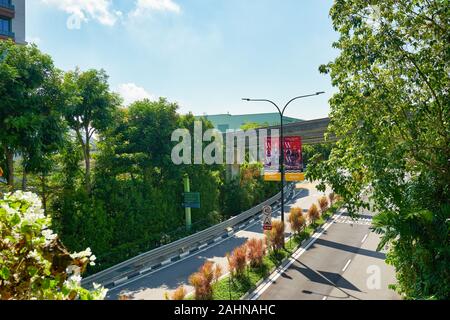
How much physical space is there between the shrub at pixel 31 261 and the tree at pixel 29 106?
1267 cm

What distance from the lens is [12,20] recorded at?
39.0m

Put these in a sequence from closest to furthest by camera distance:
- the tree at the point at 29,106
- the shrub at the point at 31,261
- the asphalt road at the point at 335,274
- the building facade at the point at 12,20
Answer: the shrub at the point at 31,261 < the tree at the point at 29,106 < the asphalt road at the point at 335,274 < the building facade at the point at 12,20

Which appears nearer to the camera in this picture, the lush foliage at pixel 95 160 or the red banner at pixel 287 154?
the lush foliage at pixel 95 160

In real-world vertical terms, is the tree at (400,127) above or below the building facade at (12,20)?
below

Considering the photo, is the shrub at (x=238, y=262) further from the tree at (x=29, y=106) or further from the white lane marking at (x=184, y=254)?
the tree at (x=29, y=106)

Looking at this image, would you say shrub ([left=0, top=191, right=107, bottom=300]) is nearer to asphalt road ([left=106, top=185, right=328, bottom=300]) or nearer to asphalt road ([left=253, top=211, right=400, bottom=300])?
asphalt road ([left=253, top=211, right=400, bottom=300])

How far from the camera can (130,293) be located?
52.1 feet

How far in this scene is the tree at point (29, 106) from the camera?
14422mm

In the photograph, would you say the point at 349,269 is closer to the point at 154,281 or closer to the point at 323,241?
the point at 323,241

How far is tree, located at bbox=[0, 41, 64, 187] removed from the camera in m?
14.4

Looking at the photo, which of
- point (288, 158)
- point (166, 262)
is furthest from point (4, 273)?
point (288, 158)

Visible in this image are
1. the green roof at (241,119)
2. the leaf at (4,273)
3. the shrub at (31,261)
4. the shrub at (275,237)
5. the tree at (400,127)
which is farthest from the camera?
the green roof at (241,119)

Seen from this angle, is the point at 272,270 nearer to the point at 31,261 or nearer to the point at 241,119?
the point at 31,261

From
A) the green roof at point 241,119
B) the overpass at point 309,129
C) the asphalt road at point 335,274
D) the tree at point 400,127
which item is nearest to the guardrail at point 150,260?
the asphalt road at point 335,274
